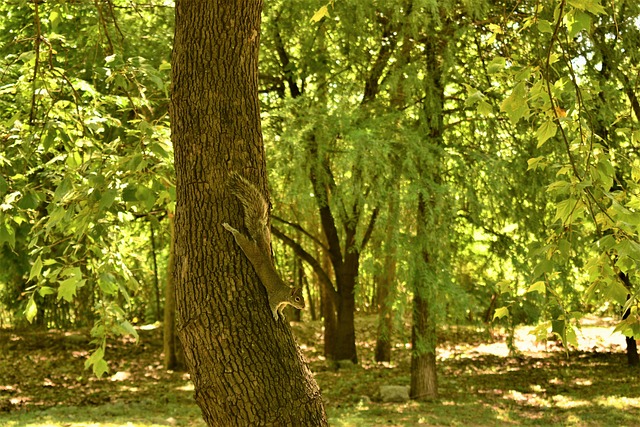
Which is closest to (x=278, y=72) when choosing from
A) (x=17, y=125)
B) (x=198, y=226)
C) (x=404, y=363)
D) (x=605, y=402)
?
(x=404, y=363)

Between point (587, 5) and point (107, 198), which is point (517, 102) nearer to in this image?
point (587, 5)

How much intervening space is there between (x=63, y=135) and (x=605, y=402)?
9.26 metres

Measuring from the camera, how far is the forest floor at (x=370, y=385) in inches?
387

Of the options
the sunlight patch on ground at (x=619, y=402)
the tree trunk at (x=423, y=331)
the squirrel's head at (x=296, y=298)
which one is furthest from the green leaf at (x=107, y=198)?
the sunlight patch on ground at (x=619, y=402)

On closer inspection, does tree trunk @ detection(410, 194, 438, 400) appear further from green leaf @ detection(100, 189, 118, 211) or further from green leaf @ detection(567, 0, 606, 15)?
green leaf @ detection(567, 0, 606, 15)

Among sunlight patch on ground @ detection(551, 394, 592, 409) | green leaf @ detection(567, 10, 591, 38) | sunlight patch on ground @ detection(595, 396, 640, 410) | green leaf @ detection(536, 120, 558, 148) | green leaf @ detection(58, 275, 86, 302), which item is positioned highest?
green leaf @ detection(567, 10, 591, 38)

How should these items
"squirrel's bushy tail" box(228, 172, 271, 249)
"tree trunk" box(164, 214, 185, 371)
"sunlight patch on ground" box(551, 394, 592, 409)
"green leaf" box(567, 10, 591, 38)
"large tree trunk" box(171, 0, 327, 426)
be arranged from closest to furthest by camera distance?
"green leaf" box(567, 10, 591, 38), "large tree trunk" box(171, 0, 327, 426), "squirrel's bushy tail" box(228, 172, 271, 249), "sunlight patch on ground" box(551, 394, 592, 409), "tree trunk" box(164, 214, 185, 371)

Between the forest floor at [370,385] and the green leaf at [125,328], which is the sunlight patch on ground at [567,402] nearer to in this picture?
the forest floor at [370,385]

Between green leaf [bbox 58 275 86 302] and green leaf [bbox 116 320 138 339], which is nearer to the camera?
green leaf [bbox 58 275 86 302]

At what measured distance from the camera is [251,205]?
3.14 meters

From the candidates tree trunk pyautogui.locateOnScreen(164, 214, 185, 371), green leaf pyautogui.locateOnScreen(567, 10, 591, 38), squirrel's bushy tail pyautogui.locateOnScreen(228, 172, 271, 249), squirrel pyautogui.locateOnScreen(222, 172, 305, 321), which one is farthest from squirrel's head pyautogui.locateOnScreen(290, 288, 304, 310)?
tree trunk pyautogui.locateOnScreen(164, 214, 185, 371)

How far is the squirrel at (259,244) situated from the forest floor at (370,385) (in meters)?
6.25

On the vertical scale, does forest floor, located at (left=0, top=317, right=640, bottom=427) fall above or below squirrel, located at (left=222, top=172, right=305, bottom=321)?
below

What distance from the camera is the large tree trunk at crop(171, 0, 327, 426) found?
3.03 meters
